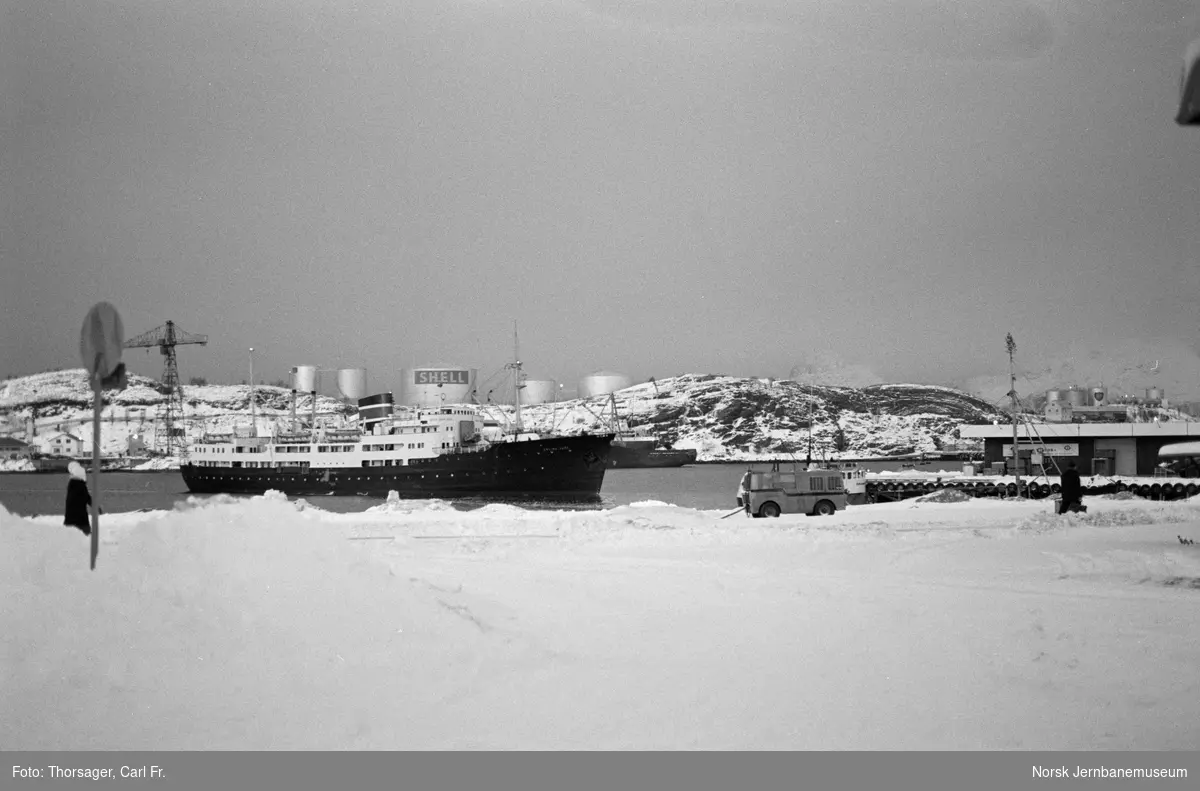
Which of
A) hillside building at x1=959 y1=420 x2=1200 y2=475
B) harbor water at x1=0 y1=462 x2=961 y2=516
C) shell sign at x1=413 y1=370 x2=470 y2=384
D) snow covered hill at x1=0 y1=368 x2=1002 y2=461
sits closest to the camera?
snow covered hill at x1=0 y1=368 x2=1002 y2=461

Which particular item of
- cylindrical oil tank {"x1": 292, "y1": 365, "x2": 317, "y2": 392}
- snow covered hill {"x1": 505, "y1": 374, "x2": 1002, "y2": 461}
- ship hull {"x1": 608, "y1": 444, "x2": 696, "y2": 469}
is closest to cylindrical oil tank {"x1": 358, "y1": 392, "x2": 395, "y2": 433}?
snow covered hill {"x1": 505, "y1": 374, "x2": 1002, "y2": 461}

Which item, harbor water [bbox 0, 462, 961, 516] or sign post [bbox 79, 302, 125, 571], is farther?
harbor water [bbox 0, 462, 961, 516]

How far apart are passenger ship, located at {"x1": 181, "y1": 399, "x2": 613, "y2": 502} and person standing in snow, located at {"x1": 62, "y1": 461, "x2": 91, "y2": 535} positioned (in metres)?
21.3

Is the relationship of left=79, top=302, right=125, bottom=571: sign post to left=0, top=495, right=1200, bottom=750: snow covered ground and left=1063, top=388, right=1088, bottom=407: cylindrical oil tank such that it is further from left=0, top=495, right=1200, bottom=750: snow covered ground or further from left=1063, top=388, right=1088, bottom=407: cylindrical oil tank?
left=1063, top=388, right=1088, bottom=407: cylindrical oil tank

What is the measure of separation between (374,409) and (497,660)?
1034 inches

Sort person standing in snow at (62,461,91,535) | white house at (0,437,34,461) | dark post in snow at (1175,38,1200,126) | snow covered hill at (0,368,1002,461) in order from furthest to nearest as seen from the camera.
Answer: white house at (0,437,34,461) < snow covered hill at (0,368,1002,461) < person standing in snow at (62,461,91,535) < dark post in snow at (1175,38,1200,126)

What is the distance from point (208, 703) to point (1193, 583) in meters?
5.63

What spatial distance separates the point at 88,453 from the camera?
17.1 feet

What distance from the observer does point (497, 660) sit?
3.53 meters

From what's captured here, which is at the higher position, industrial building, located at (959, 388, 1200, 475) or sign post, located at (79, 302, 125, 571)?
sign post, located at (79, 302, 125, 571)

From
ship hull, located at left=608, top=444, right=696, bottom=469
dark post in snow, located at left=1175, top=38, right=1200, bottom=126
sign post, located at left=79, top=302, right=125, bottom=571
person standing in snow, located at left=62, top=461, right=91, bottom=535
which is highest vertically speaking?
dark post in snow, located at left=1175, top=38, right=1200, bottom=126

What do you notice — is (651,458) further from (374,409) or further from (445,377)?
(445,377)

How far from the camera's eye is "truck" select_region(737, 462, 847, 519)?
13.1 m
